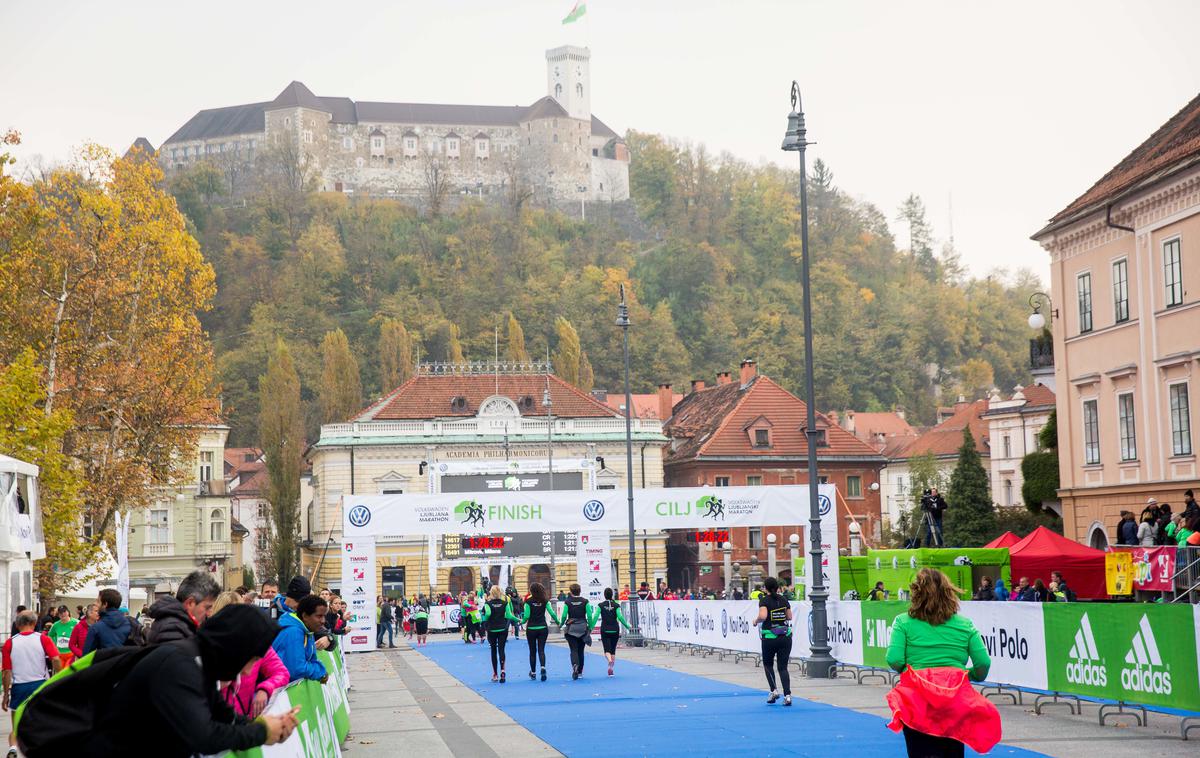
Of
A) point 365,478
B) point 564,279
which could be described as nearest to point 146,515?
point 365,478

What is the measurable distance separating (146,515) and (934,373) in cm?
7745

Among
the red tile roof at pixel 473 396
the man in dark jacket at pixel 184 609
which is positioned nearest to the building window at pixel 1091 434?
the man in dark jacket at pixel 184 609

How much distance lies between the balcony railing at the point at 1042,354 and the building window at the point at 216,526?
4999 centimetres

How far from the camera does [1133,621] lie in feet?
50.5

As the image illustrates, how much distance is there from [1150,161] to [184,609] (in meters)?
32.5

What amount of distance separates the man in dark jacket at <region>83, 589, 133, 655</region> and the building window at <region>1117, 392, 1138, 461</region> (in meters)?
27.6

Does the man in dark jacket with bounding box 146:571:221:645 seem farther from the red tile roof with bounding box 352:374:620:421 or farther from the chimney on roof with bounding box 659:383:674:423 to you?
the chimney on roof with bounding box 659:383:674:423

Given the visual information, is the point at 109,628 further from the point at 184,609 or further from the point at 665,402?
the point at 665,402

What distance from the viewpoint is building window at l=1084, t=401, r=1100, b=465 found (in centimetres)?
3819

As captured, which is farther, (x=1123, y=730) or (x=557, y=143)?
(x=557, y=143)

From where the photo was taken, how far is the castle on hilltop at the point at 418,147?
546 feet

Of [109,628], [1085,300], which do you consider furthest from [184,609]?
[1085,300]

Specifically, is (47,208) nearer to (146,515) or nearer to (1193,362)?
(1193,362)

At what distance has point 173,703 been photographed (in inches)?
217
